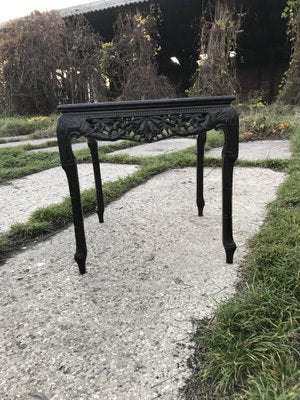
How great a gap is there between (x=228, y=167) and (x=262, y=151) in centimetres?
273

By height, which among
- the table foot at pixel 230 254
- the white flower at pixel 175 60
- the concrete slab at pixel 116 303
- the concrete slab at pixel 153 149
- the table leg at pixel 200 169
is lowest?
the concrete slab at pixel 153 149

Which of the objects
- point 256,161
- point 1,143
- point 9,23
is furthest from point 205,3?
point 256,161

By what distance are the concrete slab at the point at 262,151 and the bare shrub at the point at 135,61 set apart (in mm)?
3120

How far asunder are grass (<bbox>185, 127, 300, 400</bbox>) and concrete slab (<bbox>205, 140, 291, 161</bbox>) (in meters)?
2.18

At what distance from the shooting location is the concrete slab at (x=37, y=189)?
2.12m

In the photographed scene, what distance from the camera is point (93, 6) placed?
7766 millimetres

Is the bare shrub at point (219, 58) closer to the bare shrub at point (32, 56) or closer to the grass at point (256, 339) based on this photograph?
the bare shrub at point (32, 56)

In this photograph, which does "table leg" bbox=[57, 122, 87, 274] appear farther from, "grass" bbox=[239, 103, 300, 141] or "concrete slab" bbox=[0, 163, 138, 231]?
"grass" bbox=[239, 103, 300, 141]

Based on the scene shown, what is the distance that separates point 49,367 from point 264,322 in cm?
58

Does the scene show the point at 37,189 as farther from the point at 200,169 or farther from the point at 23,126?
the point at 23,126

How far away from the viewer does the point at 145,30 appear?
23.1 ft

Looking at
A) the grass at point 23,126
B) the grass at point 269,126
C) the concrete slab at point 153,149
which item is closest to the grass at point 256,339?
the concrete slab at point 153,149

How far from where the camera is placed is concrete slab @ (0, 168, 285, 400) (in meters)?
0.84

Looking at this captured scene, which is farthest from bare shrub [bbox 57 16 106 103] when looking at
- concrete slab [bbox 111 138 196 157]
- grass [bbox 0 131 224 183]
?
grass [bbox 0 131 224 183]
